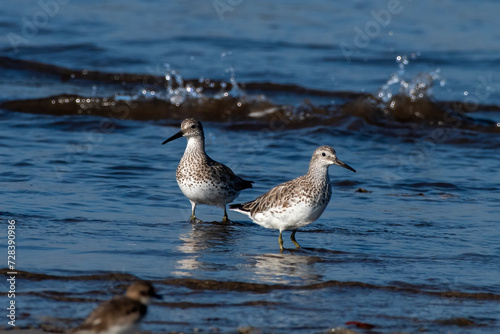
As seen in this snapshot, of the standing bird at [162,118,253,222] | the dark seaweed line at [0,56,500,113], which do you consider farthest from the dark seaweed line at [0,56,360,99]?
the standing bird at [162,118,253,222]

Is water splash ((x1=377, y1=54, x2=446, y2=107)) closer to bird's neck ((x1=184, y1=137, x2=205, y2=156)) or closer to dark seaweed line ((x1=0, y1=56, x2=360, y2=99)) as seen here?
dark seaweed line ((x1=0, y1=56, x2=360, y2=99))

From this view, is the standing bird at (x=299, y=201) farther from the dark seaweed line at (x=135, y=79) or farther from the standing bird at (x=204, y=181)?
the dark seaweed line at (x=135, y=79)

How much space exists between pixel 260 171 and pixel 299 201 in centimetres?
389

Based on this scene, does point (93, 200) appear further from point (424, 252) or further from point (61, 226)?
point (424, 252)

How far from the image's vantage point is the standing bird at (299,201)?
8.39 metres

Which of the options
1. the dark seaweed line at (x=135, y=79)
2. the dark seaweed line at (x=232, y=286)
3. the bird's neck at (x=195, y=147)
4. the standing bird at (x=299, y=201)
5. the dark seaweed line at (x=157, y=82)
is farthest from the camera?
the dark seaweed line at (x=135, y=79)

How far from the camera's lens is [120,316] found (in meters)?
4.97

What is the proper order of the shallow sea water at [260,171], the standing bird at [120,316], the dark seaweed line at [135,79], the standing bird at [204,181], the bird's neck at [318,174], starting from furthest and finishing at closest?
the dark seaweed line at [135,79] < the standing bird at [204,181] < the bird's neck at [318,174] < the shallow sea water at [260,171] < the standing bird at [120,316]

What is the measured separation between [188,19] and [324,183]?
56.2 ft

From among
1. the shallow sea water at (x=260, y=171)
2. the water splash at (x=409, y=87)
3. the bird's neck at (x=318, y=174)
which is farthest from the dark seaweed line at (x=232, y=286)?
the water splash at (x=409, y=87)

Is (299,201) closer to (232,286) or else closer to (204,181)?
(232,286)

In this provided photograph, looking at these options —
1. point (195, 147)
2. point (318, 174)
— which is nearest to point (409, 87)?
point (195, 147)

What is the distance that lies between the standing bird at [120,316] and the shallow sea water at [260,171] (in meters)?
0.84

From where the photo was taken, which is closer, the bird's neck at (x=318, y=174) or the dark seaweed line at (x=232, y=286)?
the dark seaweed line at (x=232, y=286)
